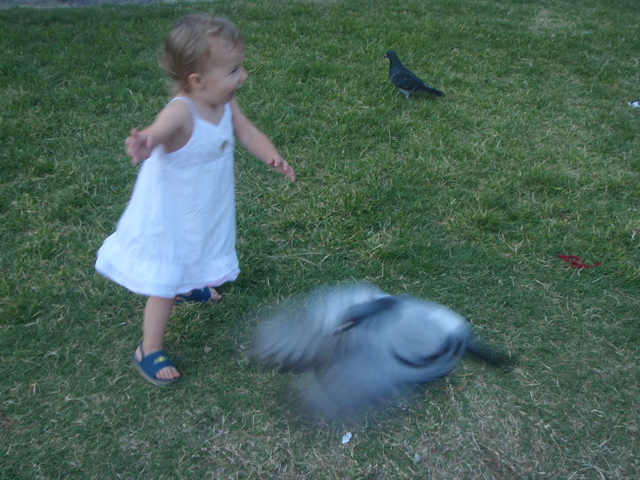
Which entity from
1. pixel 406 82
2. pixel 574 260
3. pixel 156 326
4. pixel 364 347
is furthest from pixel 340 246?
pixel 406 82

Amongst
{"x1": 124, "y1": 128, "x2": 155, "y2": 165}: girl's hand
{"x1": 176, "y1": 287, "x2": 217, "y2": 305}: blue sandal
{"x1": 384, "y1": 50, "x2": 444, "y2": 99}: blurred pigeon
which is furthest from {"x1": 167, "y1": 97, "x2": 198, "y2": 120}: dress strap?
{"x1": 384, "y1": 50, "x2": 444, "y2": 99}: blurred pigeon

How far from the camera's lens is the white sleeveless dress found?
1753mm

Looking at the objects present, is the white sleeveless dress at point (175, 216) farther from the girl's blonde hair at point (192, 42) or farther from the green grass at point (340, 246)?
the green grass at point (340, 246)

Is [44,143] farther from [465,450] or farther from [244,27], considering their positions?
[465,450]

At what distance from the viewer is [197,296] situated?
2363 millimetres

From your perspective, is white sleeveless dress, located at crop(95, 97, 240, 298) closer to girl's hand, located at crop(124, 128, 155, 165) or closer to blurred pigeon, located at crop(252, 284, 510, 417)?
girl's hand, located at crop(124, 128, 155, 165)

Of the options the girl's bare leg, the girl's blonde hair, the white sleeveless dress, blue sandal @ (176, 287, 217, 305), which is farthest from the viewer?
blue sandal @ (176, 287, 217, 305)

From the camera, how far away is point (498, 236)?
2.87m

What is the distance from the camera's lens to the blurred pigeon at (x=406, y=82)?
398cm

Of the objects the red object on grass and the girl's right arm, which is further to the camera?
the red object on grass

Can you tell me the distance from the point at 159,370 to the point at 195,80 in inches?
43.8

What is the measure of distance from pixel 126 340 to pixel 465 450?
1.44 metres

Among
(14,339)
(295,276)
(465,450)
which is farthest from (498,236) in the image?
(14,339)

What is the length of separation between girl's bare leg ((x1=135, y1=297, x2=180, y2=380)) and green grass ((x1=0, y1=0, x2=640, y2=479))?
0.08 metres
